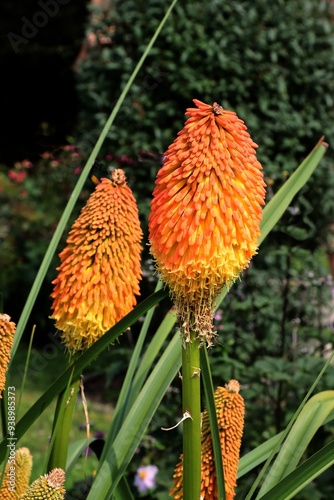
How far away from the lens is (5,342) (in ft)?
4.31

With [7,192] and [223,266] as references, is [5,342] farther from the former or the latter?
[7,192]

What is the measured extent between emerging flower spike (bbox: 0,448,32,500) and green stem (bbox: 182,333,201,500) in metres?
0.38

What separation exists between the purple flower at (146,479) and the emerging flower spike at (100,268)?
4.79 ft

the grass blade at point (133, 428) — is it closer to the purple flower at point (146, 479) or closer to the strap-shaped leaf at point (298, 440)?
the strap-shaped leaf at point (298, 440)

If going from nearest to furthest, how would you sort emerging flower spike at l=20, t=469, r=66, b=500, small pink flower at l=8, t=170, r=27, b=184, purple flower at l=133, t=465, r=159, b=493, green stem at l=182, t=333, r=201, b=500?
emerging flower spike at l=20, t=469, r=66, b=500 → green stem at l=182, t=333, r=201, b=500 → purple flower at l=133, t=465, r=159, b=493 → small pink flower at l=8, t=170, r=27, b=184

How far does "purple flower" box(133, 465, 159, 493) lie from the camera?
2908mm

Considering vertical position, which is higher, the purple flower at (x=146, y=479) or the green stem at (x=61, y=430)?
the green stem at (x=61, y=430)

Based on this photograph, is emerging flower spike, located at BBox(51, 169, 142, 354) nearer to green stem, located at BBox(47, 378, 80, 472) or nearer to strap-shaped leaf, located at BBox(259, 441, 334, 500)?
green stem, located at BBox(47, 378, 80, 472)

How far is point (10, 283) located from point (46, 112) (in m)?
5.12

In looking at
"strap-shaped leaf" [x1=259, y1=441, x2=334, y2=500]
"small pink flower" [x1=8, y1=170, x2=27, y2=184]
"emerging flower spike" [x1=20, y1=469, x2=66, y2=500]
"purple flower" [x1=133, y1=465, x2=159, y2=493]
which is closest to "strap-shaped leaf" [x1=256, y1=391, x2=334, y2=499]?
"strap-shaped leaf" [x1=259, y1=441, x2=334, y2=500]

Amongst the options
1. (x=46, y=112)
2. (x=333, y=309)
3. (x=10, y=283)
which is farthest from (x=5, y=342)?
(x=46, y=112)

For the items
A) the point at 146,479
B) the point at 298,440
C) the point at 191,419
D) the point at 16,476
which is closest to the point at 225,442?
the point at 298,440

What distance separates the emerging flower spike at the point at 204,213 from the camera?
1.23 metres

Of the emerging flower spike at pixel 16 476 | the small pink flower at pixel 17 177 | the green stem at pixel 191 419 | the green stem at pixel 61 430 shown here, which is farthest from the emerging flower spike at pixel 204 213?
the small pink flower at pixel 17 177
